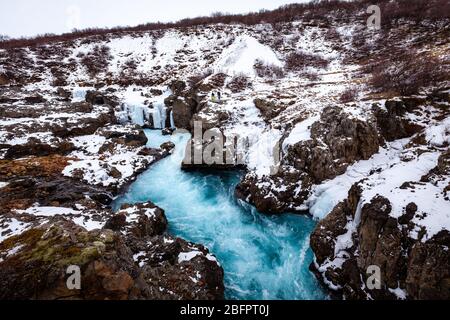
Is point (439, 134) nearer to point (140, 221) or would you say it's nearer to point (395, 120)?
point (395, 120)

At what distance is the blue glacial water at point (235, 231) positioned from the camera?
320 inches

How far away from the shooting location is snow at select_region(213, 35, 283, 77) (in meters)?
25.2

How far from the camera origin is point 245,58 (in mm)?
26641

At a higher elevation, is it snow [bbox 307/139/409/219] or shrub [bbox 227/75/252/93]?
shrub [bbox 227/75/252/93]

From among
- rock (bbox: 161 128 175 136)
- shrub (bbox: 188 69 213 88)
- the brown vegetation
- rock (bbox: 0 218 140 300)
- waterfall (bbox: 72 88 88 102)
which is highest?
the brown vegetation

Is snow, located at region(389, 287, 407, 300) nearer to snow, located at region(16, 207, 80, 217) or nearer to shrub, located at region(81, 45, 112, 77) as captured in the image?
snow, located at region(16, 207, 80, 217)

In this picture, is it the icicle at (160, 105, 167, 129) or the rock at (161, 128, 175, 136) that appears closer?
the rock at (161, 128, 175, 136)

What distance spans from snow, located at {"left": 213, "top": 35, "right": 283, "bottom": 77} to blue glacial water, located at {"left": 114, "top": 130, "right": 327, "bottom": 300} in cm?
1320

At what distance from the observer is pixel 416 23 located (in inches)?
1058

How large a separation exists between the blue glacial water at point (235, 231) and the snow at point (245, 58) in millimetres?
13205

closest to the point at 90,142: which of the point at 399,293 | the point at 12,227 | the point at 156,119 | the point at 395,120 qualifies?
the point at 156,119

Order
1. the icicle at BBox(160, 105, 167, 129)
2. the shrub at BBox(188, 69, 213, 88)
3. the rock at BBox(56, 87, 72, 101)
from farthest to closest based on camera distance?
1. the shrub at BBox(188, 69, 213, 88)
2. the rock at BBox(56, 87, 72, 101)
3. the icicle at BBox(160, 105, 167, 129)

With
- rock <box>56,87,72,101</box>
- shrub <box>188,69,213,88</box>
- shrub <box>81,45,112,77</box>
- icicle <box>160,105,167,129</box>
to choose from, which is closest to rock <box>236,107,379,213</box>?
icicle <box>160,105,167,129</box>

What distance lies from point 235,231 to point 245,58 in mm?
20586
